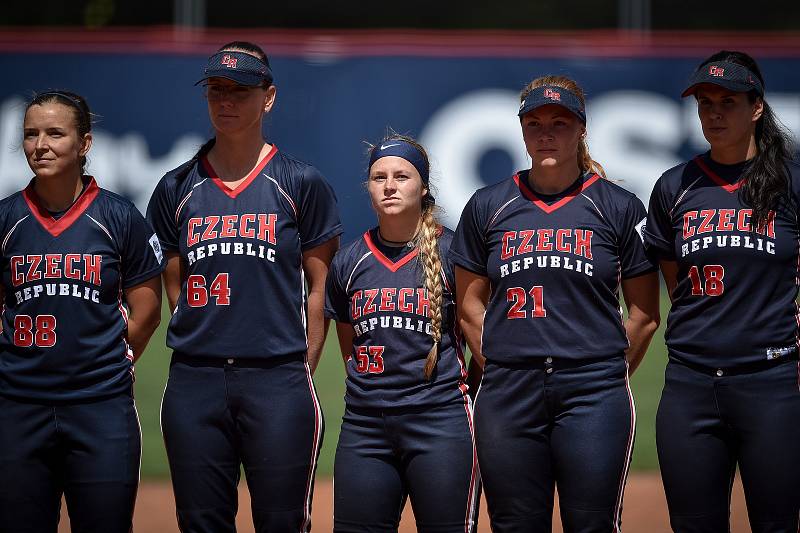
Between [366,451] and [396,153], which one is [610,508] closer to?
[366,451]

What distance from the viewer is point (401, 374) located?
14.6 ft

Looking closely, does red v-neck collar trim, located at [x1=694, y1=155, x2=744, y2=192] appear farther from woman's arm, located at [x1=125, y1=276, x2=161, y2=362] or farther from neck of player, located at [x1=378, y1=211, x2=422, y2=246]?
woman's arm, located at [x1=125, y1=276, x2=161, y2=362]

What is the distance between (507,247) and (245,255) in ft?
3.37

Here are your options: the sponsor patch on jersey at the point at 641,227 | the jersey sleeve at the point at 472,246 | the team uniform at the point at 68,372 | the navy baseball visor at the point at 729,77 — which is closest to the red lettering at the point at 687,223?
the sponsor patch on jersey at the point at 641,227

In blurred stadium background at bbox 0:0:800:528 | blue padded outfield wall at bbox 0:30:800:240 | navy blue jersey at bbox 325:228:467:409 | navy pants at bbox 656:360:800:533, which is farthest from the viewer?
blue padded outfield wall at bbox 0:30:800:240

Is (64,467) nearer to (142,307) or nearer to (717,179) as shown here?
(142,307)

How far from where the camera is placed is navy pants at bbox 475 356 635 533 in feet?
14.0

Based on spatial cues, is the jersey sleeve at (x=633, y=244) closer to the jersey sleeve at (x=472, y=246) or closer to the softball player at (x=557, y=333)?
the softball player at (x=557, y=333)

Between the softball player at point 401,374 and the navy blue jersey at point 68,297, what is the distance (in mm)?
845

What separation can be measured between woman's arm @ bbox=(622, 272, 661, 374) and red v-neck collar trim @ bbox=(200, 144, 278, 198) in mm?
1529

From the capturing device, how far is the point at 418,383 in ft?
14.6

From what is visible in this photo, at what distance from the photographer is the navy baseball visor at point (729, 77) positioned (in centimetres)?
441

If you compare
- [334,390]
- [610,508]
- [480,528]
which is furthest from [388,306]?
[334,390]

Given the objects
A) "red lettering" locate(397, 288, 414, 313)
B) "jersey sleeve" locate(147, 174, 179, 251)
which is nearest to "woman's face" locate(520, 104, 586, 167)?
"red lettering" locate(397, 288, 414, 313)
